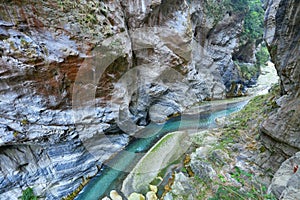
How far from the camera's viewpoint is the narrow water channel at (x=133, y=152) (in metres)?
6.84

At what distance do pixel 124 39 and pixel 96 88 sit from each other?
2.97m

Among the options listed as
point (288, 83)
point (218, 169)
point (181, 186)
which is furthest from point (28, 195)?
point (288, 83)

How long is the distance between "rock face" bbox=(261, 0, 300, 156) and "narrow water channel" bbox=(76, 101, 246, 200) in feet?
17.7

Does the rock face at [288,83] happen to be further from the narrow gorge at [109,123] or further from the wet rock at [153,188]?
the wet rock at [153,188]

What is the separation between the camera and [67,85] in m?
6.91

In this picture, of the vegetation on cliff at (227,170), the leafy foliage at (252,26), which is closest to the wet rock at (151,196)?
the vegetation on cliff at (227,170)

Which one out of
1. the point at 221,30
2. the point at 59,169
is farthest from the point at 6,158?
the point at 221,30

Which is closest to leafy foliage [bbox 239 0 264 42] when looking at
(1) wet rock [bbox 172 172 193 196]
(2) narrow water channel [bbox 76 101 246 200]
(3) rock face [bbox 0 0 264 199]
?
(2) narrow water channel [bbox 76 101 246 200]

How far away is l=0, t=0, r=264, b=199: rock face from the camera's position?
588 centimetres

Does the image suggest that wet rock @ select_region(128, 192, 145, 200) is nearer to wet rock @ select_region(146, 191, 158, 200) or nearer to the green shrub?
wet rock @ select_region(146, 191, 158, 200)

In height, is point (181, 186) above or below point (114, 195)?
above

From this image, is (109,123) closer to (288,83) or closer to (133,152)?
(133,152)

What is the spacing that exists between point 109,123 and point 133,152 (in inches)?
72.9

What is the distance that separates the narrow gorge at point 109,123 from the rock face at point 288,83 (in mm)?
28
